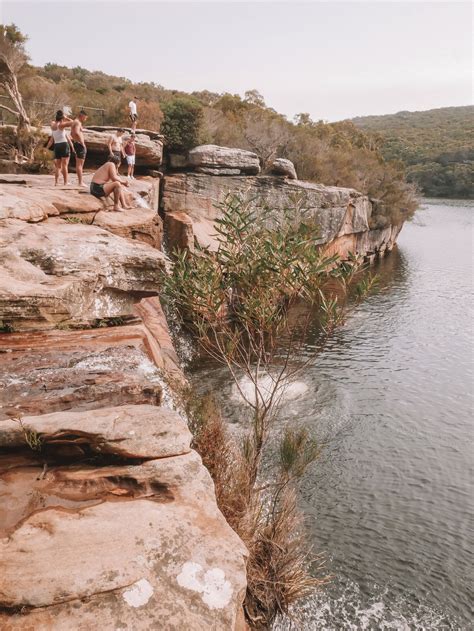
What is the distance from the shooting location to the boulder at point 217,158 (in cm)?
2550

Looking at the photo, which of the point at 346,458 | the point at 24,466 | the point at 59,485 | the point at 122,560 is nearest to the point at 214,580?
the point at 122,560

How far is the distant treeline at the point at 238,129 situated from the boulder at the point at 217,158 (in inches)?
58.9

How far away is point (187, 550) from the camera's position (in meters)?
4.39

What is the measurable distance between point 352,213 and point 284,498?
96.2 feet

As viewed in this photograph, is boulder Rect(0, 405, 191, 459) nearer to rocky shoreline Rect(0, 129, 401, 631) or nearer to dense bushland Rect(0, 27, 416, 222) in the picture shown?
rocky shoreline Rect(0, 129, 401, 631)

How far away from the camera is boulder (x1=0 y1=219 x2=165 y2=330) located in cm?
791

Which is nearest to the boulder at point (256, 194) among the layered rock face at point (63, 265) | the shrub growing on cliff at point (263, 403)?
the layered rock face at point (63, 265)

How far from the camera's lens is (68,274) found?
8.85 meters

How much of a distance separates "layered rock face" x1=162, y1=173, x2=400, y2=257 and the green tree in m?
2.65

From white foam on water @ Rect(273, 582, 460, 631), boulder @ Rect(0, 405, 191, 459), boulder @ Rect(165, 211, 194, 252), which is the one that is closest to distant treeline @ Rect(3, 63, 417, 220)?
boulder @ Rect(165, 211, 194, 252)

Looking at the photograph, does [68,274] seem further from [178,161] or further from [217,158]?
[178,161]

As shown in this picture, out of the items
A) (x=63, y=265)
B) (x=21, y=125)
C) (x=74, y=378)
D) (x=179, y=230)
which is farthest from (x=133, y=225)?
(x=21, y=125)

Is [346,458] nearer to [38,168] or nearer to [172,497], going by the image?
[172,497]

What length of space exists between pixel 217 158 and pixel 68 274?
738 inches
